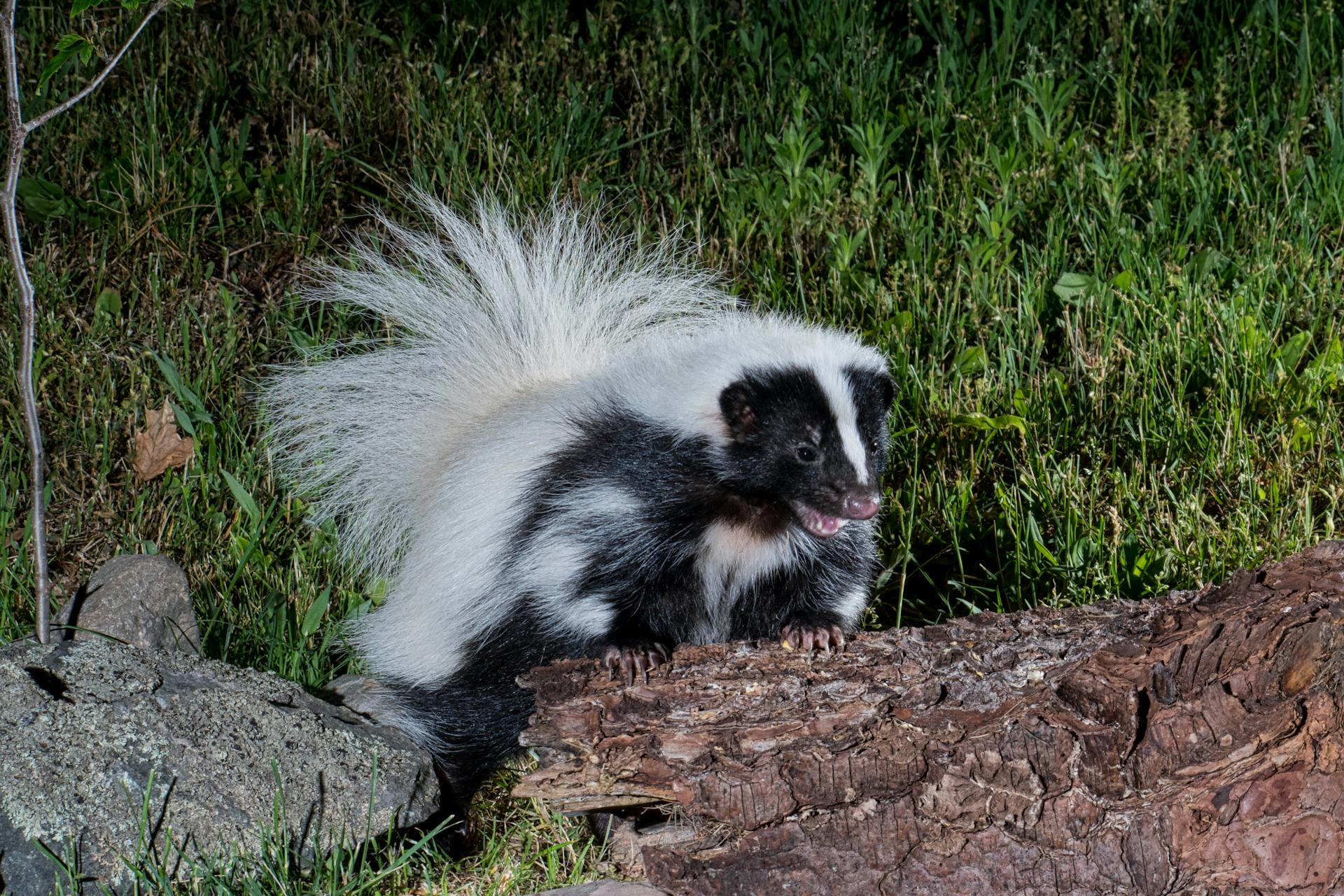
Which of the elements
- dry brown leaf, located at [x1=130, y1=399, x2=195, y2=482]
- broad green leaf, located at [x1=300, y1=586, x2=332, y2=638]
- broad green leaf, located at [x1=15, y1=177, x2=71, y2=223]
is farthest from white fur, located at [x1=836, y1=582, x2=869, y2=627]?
broad green leaf, located at [x1=15, y1=177, x2=71, y2=223]

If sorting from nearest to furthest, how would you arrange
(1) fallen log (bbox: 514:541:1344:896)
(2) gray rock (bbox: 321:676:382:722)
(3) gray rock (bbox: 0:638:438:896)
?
(1) fallen log (bbox: 514:541:1344:896)
(3) gray rock (bbox: 0:638:438:896)
(2) gray rock (bbox: 321:676:382:722)

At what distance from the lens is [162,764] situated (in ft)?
12.2

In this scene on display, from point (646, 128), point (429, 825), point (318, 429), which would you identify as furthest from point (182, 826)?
point (646, 128)

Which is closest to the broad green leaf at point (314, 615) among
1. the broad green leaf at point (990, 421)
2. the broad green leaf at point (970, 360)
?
the broad green leaf at point (990, 421)

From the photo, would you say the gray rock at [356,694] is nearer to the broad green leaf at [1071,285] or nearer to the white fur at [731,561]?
the white fur at [731,561]

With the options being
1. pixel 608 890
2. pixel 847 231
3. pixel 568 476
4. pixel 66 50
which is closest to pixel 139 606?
pixel 568 476

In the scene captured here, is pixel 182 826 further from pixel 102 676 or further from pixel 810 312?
pixel 810 312

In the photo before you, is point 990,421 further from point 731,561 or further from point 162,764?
point 162,764

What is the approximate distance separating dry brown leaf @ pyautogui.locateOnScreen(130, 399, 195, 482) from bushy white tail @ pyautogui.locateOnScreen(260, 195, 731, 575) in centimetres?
44

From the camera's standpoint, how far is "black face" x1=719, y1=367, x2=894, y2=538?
12.7ft

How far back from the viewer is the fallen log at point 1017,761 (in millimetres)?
3160

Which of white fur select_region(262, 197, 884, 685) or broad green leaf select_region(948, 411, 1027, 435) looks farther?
broad green leaf select_region(948, 411, 1027, 435)

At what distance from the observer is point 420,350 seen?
4.93 metres

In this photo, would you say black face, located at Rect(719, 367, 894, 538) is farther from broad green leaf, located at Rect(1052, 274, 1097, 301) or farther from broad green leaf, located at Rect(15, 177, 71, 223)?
broad green leaf, located at Rect(15, 177, 71, 223)
